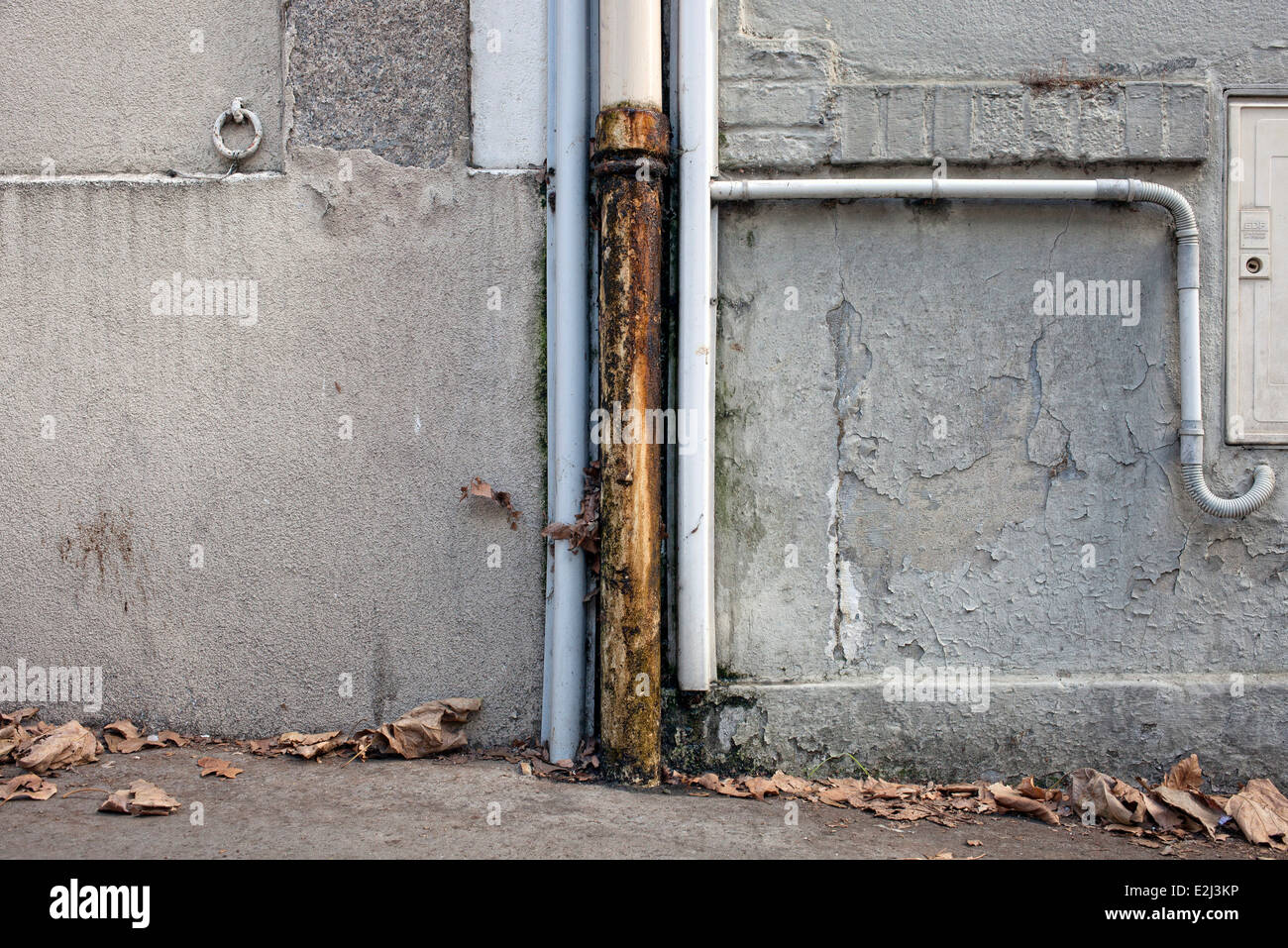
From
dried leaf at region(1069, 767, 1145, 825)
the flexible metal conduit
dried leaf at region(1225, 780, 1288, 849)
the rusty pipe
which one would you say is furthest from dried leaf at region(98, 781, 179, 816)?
dried leaf at region(1225, 780, 1288, 849)

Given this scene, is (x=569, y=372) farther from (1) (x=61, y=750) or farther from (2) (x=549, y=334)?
(1) (x=61, y=750)

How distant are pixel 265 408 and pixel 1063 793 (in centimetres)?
317

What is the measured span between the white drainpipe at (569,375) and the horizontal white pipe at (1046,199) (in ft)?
1.20

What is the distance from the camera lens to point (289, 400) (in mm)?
3729

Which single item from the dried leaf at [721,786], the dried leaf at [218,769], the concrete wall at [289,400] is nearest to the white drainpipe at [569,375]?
the concrete wall at [289,400]

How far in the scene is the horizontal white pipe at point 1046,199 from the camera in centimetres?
352

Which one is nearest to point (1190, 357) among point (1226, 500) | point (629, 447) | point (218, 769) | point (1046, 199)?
point (1226, 500)

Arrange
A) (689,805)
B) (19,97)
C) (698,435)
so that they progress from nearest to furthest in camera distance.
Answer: (689,805), (698,435), (19,97)

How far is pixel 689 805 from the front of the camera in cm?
328

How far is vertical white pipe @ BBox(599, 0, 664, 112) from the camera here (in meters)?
3.42

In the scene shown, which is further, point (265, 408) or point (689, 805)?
point (265, 408)

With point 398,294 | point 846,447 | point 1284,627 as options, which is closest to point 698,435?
point 846,447

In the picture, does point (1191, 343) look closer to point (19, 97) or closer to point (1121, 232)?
point (1121, 232)

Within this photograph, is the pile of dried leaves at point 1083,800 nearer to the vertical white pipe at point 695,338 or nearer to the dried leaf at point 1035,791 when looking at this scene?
the dried leaf at point 1035,791
